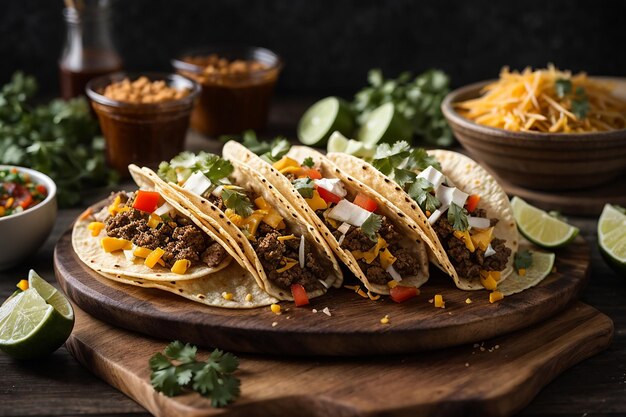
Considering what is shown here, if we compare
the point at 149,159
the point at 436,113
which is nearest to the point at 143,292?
the point at 149,159

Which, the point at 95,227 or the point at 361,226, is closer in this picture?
the point at 361,226

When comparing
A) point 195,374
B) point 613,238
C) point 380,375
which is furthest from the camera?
point 613,238

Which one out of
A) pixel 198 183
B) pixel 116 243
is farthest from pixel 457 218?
pixel 116 243

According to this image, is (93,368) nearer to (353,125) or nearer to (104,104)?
(104,104)

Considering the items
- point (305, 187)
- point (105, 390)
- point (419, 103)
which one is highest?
point (305, 187)

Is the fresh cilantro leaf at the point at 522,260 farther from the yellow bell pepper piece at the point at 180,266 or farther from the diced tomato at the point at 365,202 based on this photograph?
the yellow bell pepper piece at the point at 180,266

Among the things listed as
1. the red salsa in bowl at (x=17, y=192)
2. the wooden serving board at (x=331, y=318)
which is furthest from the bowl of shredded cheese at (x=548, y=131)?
the red salsa in bowl at (x=17, y=192)

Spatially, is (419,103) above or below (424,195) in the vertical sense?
below

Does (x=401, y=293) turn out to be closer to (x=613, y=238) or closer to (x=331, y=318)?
(x=331, y=318)
